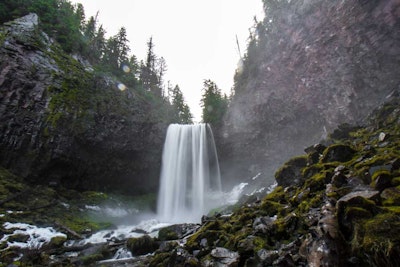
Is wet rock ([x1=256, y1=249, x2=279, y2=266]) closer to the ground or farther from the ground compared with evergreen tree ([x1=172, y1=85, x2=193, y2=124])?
closer to the ground

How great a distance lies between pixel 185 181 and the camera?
1222 inches

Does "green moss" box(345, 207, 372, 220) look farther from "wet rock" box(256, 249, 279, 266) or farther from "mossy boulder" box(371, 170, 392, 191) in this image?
"wet rock" box(256, 249, 279, 266)

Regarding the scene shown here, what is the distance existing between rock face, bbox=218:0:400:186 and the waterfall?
6.92 ft

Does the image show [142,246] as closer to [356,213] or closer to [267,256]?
[267,256]

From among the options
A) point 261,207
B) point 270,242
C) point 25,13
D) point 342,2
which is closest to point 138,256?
point 261,207

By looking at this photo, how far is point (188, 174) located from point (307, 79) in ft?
57.7

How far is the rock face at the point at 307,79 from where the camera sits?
20.5 m

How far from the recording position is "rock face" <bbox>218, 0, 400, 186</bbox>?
20516 millimetres

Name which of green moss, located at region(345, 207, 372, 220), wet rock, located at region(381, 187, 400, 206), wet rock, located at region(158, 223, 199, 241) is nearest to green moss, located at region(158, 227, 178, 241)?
wet rock, located at region(158, 223, 199, 241)

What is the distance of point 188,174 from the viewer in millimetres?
31438

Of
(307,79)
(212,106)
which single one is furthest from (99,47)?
(307,79)

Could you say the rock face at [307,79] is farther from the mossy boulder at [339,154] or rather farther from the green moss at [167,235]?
the green moss at [167,235]

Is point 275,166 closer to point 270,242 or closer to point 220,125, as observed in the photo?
point 220,125

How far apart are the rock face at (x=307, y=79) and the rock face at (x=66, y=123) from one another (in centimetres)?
1127
